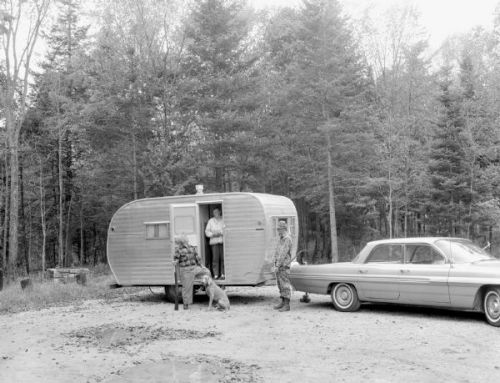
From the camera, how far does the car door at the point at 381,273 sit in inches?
400

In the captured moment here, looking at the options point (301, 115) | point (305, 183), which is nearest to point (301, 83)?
point (301, 115)

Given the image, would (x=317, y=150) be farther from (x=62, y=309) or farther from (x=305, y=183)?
(x=62, y=309)

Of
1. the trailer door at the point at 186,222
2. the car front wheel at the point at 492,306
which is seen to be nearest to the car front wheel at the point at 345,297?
the car front wheel at the point at 492,306

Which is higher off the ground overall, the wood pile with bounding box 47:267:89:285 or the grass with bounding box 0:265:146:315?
the wood pile with bounding box 47:267:89:285

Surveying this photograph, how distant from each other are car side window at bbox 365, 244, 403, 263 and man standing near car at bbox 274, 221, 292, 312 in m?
1.57

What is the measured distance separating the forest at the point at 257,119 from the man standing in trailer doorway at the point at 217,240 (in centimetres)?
1025

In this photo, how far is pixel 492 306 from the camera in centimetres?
902

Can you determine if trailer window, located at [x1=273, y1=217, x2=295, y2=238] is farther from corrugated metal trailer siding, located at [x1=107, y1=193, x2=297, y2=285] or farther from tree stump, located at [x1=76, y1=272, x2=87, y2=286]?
tree stump, located at [x1=76, y1=272, x2=87, y2=286]

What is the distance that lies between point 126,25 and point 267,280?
1727 cm

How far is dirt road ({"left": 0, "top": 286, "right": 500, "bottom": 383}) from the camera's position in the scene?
21.3 feet

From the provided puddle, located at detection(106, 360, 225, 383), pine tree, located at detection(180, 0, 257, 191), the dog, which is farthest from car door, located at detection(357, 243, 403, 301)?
pine tree, located at detection(180, 0, 257, 191)

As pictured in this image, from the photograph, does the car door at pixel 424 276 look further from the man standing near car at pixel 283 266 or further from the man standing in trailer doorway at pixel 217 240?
the man standing in trailer doorway at pixel 217 240

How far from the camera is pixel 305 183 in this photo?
24344 mm

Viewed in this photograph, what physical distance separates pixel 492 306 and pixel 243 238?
17.4 ft
